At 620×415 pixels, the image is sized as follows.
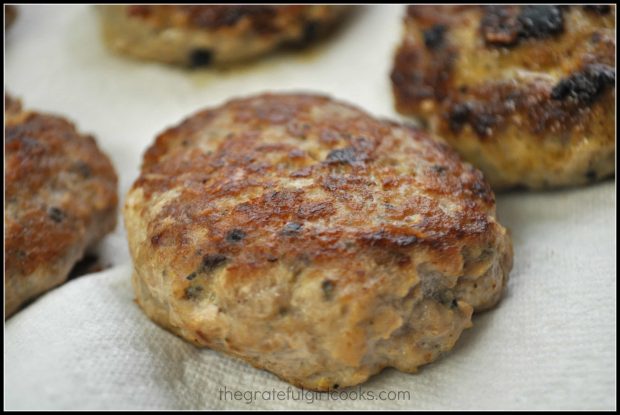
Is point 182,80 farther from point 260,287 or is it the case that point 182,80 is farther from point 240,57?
point 260,287

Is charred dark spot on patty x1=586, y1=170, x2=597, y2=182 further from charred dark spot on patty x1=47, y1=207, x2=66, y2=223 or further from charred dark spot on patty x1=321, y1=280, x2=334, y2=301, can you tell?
charred dark spot on patty x1=47, y1=207, x2=66, y2=223

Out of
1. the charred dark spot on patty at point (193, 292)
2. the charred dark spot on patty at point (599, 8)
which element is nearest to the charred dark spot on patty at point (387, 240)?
the charred dark spot on patty at point (193, 292)

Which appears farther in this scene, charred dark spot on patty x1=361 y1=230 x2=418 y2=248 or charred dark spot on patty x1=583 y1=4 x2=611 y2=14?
charred dark spot on patty x1=583 y1=4 x2=611 y2=14

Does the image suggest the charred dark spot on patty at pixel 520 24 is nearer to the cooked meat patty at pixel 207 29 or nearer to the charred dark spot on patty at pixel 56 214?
the cooked meat patty at pixel 207 29

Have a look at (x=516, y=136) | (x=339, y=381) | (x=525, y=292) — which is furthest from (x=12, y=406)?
(x=516, y=136)

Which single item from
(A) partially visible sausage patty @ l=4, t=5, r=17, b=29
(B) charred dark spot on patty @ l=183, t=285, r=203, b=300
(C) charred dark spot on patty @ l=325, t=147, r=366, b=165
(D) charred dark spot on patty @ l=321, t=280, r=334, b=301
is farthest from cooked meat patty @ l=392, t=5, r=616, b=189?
(A) partially visible sausage patty @ l=4, t=5, r=17, b=29

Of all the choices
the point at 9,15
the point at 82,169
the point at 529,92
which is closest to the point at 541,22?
the point at 529,92

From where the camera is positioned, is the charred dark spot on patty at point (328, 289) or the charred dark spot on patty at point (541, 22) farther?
the charred dark spot on patty at point (541, 22)
